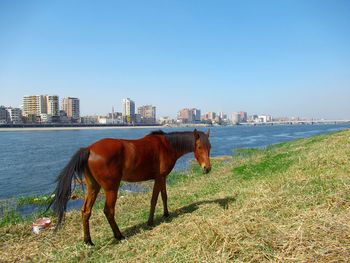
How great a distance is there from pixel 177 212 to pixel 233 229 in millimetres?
4157

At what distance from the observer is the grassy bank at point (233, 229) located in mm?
4859

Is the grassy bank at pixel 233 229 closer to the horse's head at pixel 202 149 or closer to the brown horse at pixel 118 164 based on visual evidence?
the brown horse at pixel 118 164

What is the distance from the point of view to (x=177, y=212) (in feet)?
31.6

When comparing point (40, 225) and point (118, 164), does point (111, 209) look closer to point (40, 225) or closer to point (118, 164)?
point (118, 164)

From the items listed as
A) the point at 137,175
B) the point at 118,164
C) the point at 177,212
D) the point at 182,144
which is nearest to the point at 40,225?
the point at 137,175

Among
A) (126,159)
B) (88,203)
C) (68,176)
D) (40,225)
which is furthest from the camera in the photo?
(40,225)

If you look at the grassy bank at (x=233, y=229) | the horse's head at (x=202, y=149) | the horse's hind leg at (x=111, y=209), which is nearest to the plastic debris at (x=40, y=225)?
the grassy bank at (x=233, y=229)

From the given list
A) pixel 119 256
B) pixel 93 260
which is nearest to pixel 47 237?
pixel 93 260

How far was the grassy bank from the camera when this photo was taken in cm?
486

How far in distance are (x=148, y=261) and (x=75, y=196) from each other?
11.7 m

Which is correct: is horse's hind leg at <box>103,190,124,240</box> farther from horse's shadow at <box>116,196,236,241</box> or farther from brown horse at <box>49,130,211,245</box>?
horse's shadow at <box>116,196,236,241</box>

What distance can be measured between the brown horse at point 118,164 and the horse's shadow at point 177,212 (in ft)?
0.74

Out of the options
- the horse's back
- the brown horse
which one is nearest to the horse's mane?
the brown horse

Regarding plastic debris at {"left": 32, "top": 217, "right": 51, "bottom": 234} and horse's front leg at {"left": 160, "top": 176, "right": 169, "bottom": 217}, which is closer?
horse's front leg at {"left": 160, "top": 176, "right": 169, "bottom": 217}
